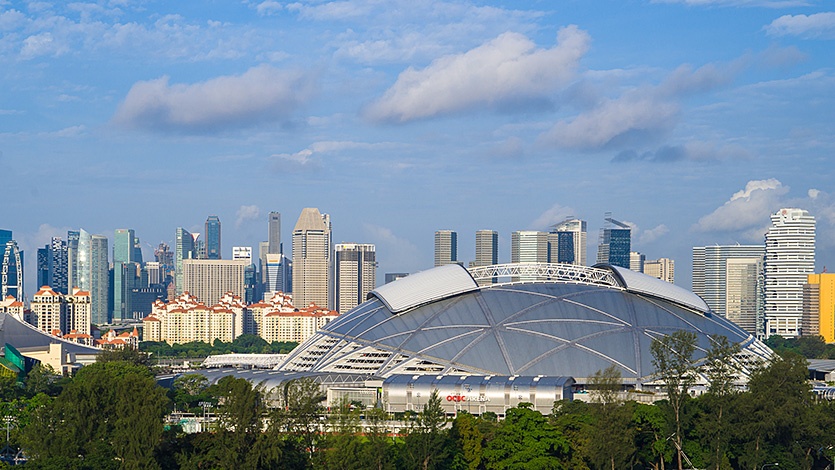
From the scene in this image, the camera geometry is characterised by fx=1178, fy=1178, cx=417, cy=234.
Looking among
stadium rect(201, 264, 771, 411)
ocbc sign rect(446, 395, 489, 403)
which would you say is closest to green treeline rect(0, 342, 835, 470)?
ocbc sign rect(446, 395, 489, 403)

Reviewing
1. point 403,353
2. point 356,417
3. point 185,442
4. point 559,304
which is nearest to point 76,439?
point 185,442

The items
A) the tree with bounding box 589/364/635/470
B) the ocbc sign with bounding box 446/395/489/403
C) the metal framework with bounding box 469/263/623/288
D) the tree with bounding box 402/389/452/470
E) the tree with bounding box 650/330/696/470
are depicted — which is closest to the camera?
the tree with bounding box 402/389/452/470

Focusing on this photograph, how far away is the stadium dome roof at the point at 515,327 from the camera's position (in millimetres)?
80938

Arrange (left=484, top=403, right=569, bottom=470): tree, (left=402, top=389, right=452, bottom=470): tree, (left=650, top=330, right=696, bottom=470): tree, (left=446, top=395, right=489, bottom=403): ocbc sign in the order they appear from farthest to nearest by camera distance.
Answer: (left=446, top=395, right=489, bottom=403): ocbc sign
(left=650, top=330, right=696, bottom=470): tree
(left=484, top=403, right=569, bottom=470): tree
(left=402, top=389, right=452, bottom=470): tree

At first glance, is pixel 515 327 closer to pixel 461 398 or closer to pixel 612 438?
pixel 461 398

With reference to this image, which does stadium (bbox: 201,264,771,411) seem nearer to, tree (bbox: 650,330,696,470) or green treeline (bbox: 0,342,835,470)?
green treeline (bbox: 0,342,835,470)

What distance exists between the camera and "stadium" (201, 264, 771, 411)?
3049 inches

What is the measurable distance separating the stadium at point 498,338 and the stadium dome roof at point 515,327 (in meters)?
0.09

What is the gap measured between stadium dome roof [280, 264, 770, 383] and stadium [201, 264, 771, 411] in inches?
3.5

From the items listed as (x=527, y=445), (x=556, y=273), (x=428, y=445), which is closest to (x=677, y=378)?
(x=527, y=445)

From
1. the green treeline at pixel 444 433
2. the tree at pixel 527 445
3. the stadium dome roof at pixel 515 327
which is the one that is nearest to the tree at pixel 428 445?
the green treeline at pixel 444 433

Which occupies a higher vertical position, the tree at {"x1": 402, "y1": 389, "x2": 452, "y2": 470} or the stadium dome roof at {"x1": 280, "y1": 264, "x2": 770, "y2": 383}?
the stadium dome roof at {"x1": 280, "y1": 264, "x2": 770, "y2": 383}

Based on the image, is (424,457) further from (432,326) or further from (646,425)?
(432,326)

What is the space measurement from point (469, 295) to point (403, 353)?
8757 mm
